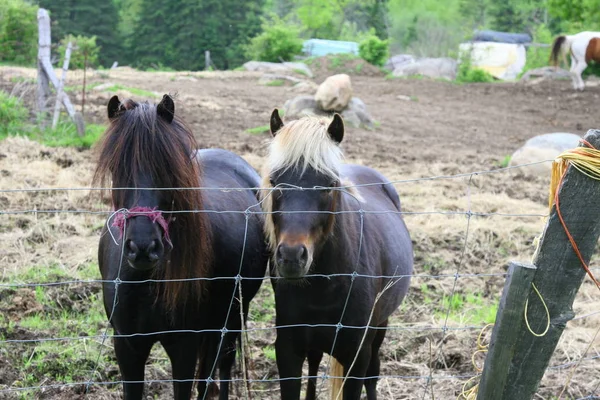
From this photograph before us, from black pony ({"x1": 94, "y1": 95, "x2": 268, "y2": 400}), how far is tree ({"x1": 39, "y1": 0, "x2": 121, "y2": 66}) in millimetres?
45287

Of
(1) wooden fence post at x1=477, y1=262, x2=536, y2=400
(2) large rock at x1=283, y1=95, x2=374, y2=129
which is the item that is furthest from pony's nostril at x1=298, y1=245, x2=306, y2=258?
(2) large rock at x1=283, y1=95, x2=374, y2=129

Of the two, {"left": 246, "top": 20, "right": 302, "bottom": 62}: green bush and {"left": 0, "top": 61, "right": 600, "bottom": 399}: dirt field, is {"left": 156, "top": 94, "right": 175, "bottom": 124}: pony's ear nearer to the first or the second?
{"left": 0, "top": 61, "right": 600, "bottom": 399}: dirt field

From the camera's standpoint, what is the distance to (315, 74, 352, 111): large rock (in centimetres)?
1475

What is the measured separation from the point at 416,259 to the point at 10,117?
7710mm

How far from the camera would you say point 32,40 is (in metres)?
23.5

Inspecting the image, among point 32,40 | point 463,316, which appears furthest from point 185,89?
point 463,316

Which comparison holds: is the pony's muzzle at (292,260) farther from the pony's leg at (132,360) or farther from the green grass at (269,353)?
the green grass at (269,353)

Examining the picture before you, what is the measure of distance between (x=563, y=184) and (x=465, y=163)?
9.45 meters

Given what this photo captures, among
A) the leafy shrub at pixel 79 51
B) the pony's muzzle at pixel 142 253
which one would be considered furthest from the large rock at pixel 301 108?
the pony's muzzle at pixel 142 253

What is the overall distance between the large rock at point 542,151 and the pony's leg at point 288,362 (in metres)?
8.18

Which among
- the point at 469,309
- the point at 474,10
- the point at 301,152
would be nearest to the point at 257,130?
the point at 469,309

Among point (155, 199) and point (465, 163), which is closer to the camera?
point (155, 199)

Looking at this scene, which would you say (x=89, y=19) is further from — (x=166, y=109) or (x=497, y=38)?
(x=166, y=109)

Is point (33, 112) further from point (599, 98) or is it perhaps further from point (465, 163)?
point (599, 98)
